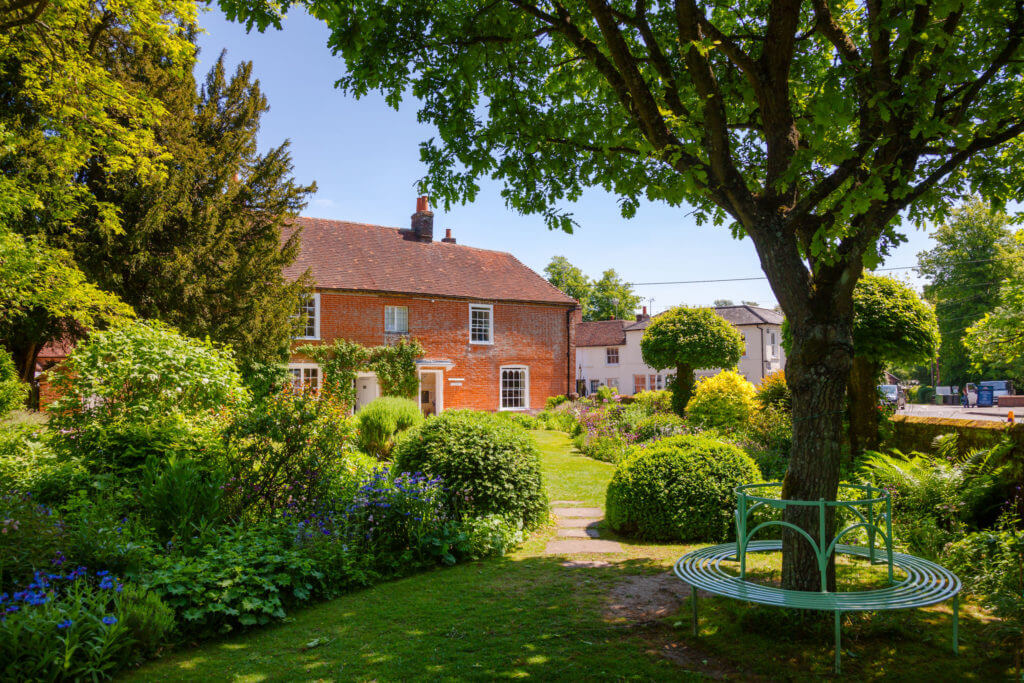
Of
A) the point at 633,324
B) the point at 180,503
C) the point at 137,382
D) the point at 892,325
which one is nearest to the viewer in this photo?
the point at 180,503

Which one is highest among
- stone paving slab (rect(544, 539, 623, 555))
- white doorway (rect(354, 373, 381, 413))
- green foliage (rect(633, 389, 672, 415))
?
white doorway (rect(354, 373, 381, 413))

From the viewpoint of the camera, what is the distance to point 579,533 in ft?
26.4

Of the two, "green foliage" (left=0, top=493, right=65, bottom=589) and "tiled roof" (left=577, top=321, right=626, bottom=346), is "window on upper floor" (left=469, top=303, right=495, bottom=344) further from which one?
"tiled roof" (left=577, top=321, right=626, bottom=346)

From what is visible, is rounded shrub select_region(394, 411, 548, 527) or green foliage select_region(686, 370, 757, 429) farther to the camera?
green foliage select_region(686, 370, 757, 429)

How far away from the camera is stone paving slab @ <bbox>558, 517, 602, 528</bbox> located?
8492 mm

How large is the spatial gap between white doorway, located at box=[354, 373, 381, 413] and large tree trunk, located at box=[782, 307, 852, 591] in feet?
66.9

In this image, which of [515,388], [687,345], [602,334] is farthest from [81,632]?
[602,334]

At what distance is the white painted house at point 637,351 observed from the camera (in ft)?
142

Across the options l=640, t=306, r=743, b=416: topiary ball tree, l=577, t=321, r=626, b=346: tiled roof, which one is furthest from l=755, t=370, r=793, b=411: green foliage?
l=577, t=321, r=626, b=346: tiled roof

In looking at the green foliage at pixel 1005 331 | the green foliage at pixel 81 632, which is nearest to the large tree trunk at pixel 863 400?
the green foliage at pixel 1005 331

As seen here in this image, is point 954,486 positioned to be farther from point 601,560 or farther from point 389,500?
point 389,500

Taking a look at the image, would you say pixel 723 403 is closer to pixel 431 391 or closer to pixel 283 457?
pixel 283 457

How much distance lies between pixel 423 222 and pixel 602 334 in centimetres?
2544

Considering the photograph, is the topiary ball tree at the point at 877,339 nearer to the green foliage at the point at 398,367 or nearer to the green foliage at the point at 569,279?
the green foliage at the point at 398,367
